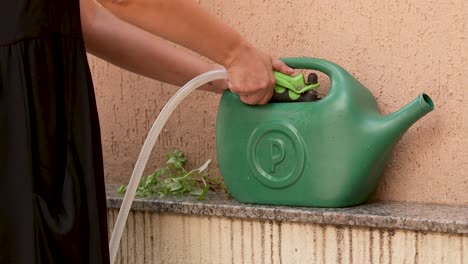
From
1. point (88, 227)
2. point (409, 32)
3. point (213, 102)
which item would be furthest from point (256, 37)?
point (88, 227)

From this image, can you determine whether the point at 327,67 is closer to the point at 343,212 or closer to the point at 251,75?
the point at 251,75

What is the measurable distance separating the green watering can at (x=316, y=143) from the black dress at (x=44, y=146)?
1.19ft

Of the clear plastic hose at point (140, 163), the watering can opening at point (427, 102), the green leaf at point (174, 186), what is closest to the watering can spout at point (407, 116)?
the watering can opening at point (427, 102)

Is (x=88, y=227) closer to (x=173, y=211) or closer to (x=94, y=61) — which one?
(x=173, y=211)

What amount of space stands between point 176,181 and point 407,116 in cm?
52

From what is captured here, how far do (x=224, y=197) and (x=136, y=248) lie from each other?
210mm

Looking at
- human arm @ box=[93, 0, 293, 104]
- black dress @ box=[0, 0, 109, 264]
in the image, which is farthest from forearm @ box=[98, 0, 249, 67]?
black dress @ box=[0, 0, 109, 264]

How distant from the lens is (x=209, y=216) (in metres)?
1.46

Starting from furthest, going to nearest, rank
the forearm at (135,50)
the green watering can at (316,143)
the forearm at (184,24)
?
the forearm at (135,50)
the green watering can at (316,143)
the forearm at (184,24)

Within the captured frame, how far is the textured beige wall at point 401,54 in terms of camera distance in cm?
139

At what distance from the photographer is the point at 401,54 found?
1437 millimetres

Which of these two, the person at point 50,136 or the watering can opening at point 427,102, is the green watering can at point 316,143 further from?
the person at point 50,136

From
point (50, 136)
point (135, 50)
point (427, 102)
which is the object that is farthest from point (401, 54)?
point (50, 136)

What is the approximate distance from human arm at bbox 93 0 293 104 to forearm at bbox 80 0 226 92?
0.33 ft
